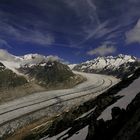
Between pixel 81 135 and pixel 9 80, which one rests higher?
pixel 9 80

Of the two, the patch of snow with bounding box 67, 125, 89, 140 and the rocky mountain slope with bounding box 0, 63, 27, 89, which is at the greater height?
the rocky mountain slope with bounding box 0, 63, 27, 89

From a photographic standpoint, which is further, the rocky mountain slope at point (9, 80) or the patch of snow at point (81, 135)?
the rocky mountain slope at point (9, 80)

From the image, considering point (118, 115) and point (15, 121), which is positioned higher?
point (15, 121)

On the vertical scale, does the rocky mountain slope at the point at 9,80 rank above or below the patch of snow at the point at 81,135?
above

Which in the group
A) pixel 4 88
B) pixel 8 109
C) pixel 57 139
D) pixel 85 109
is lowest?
pixel 57 139

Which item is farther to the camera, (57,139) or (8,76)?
(8,76)

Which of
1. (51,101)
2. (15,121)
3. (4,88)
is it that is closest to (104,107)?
(15,121)

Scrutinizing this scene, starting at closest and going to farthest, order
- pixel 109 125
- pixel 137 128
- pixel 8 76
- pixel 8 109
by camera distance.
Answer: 1. pixel 137 128
2. pixel 109 125
3. pixel 8 109
4. pixel 8 76

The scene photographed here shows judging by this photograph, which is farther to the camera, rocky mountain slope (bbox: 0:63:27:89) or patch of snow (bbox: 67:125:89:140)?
rocky mountain slope (bbox: 0:63:27:89)

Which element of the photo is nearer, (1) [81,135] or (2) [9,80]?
(1) [81,135]

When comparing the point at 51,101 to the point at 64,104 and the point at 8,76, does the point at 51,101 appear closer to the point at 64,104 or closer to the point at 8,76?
the point at 64,104

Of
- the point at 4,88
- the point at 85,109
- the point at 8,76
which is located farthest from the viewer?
the point at 8,76
